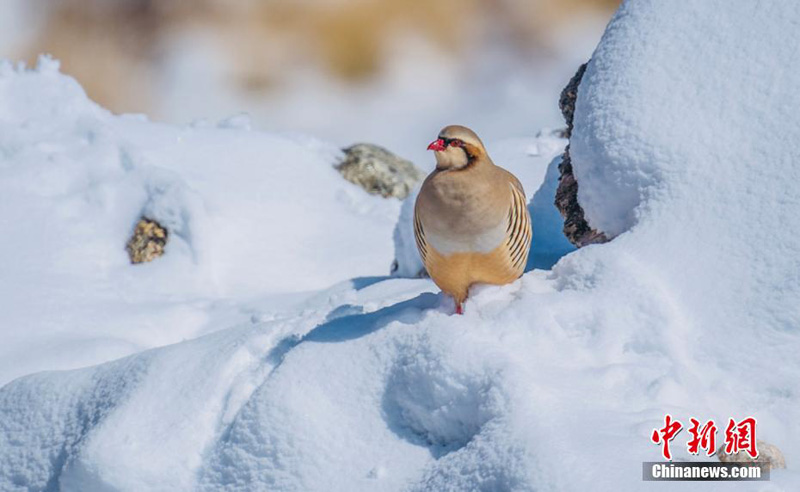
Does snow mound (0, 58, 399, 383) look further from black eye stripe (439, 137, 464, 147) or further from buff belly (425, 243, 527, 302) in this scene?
black eye stripe (439, 137, 464, 147)

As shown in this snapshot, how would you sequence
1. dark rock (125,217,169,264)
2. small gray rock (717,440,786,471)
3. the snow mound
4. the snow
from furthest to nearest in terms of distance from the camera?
dark rock (125,217,169,264)
the snow mound
the snow
small gray rock (717,440,786,471)

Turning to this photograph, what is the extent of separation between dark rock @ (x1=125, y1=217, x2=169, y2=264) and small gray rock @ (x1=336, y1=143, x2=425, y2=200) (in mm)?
1939

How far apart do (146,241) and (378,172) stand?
242 centimetres

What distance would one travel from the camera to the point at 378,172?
27.9 feet

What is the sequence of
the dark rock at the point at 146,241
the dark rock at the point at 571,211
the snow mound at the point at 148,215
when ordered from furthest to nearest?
the dark rock at the point at 146,241 < the snow mound at the point at 148,215 < the dark rock at the point at 571,211

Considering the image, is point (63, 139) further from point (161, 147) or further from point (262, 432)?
point (262, 432)

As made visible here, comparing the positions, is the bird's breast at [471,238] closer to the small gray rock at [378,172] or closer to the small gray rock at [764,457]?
the small gray rock at [764,457]

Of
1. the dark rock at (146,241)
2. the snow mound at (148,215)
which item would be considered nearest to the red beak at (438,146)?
the snow mound at (148,215)

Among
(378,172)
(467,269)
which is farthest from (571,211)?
(378,172)

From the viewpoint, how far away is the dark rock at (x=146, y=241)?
22.0 ft

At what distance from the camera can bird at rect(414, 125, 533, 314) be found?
10.9ft

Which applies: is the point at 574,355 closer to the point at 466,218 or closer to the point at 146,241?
the point at 466,218

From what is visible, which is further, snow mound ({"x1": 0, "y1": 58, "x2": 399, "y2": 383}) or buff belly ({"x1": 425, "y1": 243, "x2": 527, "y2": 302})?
snow mound ({"x1": 0, "y1": 58, "x2": 399, "y2": 383})

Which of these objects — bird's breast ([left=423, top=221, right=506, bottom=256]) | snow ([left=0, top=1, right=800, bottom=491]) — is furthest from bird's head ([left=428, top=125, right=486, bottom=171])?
snow ([left=0, top=1, right=800, bottom=491])
